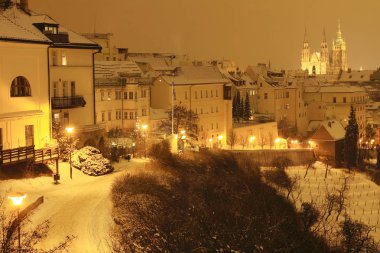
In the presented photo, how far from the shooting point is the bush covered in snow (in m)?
28.8

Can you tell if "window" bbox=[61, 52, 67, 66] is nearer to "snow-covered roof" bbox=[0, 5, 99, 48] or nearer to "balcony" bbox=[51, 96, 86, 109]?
"snow-covered roof" bbox=[0, 5, 99, 48]

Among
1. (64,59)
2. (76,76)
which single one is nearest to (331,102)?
(76,76)

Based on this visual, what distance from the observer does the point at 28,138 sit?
28.3 meters

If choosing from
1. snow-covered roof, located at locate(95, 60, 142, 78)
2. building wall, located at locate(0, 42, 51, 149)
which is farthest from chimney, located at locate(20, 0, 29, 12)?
snow-covered roof, located at locate(95, 60, 142, 78)

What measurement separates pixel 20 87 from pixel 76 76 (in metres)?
6.82

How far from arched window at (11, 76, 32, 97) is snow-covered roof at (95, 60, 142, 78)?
63.4 ft

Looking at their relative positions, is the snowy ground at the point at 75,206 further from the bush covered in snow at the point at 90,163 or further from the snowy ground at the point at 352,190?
the snowy ground at the point at 352,190

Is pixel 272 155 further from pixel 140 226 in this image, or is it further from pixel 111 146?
pixel 140 226

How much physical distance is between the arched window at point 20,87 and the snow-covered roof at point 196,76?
26.3 meters

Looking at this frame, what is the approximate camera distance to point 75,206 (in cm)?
2270

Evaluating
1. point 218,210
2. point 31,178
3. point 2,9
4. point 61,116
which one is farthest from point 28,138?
point 218,210

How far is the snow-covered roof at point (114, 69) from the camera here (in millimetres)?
48463

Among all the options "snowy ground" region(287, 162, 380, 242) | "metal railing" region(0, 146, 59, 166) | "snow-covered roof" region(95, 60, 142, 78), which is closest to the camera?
"metal railing" region(0, 146, 59, 166)

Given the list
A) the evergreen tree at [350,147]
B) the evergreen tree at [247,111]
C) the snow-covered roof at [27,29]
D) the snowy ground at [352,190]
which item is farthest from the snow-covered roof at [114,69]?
the evergreen tree at [350,147]
